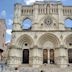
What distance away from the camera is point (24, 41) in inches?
1542

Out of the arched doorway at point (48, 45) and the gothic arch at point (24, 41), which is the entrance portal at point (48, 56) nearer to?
the arched doorway at point (48, 45)

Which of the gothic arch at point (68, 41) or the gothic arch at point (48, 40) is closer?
the gothic arch at point (68, 41)

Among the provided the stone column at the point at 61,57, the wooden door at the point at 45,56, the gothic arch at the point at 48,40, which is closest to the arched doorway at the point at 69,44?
the stone column at the point at 61,57

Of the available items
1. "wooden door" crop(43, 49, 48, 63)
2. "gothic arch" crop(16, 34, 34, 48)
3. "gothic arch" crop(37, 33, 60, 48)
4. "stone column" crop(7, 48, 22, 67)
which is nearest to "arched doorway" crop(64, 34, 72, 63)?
"gothic arch" crop(37, 33, 60, 48)

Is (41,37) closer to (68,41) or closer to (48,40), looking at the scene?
(48,40)

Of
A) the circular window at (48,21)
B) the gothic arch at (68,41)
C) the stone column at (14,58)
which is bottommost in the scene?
the stone column at (14,58)

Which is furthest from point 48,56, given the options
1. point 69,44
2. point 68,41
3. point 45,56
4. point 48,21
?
point 48,21

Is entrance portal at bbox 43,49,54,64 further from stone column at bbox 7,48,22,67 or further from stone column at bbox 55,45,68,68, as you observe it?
stone column at bbox 7,48,22,67

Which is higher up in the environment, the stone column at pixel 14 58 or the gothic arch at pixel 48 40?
the gothic arch at pixel 48 40

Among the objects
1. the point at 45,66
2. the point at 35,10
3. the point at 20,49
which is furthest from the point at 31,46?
the point at 35,10

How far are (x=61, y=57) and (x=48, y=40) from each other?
4525 millimetres

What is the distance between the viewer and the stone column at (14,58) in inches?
1452

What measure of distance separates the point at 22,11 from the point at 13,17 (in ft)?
7.28

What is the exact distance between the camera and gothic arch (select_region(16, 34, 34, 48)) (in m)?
38.2
